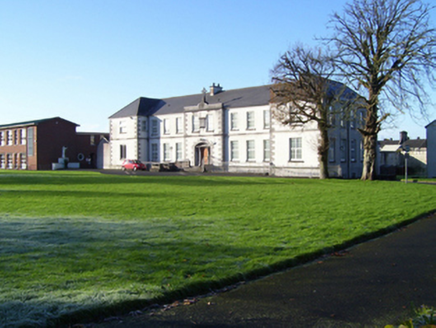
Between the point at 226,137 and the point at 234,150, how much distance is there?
6.06 ft

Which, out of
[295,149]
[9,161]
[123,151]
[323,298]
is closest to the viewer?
[323,298]

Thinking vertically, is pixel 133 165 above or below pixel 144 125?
below

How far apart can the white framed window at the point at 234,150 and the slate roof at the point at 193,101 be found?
13.5 feet

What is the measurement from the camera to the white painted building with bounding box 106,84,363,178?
41.8 m

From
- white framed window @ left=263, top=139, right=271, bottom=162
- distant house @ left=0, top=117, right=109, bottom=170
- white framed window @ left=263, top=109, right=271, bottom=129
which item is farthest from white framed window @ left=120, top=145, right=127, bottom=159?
white framed window @ left=263, top=109, right=271, bottom=129

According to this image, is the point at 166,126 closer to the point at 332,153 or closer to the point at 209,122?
the point at 209,122

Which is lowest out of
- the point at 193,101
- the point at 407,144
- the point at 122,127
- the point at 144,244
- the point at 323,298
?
the point at 323,298

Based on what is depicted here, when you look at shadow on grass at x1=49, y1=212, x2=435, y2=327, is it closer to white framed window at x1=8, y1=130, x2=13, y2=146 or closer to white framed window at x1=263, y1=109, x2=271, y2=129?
white framed window at x1=263, y1=109, x2=271, y2=129

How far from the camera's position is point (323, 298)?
5.83m

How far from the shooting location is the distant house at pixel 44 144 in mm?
63438

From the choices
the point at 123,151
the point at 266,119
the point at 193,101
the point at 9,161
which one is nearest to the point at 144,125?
the point at 123,151

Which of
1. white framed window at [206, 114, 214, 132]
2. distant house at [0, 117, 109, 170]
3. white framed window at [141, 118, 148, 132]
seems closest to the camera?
white framed window at [206, 114, 214, 132]

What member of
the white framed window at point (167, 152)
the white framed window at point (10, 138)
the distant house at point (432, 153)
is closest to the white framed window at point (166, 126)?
the white framed window at point (167, 152)

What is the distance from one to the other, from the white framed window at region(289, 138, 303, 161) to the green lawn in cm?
2555
